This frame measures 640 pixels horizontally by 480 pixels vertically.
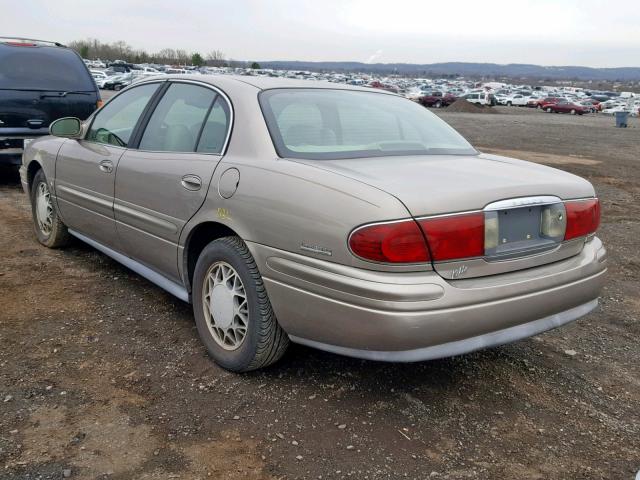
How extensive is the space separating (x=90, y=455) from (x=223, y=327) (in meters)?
0.93

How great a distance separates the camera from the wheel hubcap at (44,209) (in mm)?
5234

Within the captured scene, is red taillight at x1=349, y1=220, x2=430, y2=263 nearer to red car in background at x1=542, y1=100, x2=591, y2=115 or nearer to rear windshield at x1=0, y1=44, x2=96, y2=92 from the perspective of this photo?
rear windshield at x1=0, y1=44, x2=96, y2=92

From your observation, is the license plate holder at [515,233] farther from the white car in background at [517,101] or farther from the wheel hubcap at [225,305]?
the white car in background at [517,101]

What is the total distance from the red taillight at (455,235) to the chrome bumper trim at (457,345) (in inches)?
14.7

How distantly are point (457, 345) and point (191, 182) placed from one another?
5.40 ft

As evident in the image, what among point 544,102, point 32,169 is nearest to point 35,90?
point 32,169

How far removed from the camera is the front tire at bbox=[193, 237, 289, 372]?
→ 295 centimetres

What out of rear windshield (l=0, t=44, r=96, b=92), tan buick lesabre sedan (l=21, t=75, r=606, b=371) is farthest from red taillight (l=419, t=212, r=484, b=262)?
rear windshield (l=0, t=44, r=96, b=92)

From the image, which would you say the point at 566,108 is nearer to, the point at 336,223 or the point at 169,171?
the point at 169,171

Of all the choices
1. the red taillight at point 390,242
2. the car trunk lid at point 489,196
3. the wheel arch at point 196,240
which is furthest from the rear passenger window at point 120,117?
the red taillight at point 390,242

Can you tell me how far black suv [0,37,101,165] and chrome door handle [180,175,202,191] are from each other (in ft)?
17.0

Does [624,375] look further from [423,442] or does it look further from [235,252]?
[235,252]

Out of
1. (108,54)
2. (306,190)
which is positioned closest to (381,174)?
(306,190)

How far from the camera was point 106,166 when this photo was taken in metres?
4.11
